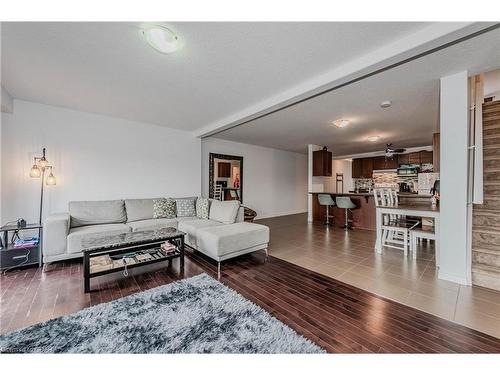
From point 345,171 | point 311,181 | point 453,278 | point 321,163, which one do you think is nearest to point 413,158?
point 345,171

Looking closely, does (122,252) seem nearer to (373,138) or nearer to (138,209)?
(138,209)

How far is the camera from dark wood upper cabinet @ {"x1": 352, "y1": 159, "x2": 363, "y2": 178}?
28.3 ft

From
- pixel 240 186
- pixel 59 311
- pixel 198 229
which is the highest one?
pixel 240 186

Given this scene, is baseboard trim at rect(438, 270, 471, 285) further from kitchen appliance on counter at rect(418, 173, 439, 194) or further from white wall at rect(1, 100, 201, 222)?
kitchen appliance on counter at rect(418, 173, 439, 194)

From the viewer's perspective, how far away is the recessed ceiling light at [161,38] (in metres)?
1.76

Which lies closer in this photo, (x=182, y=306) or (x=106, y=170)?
(x=182, y=306)

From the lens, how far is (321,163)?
6523 mm

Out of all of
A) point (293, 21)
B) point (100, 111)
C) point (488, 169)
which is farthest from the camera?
point (100, 111)

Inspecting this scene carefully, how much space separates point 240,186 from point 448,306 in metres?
5.12

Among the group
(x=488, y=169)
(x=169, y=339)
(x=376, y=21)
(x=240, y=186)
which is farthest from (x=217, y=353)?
(x=240, y=186)

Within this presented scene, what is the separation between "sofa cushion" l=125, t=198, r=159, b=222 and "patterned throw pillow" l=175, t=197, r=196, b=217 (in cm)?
53

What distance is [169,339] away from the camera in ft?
4.79
